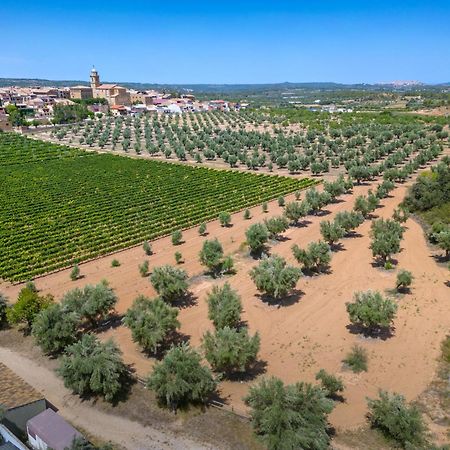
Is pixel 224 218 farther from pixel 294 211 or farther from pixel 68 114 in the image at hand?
pixel 68 114

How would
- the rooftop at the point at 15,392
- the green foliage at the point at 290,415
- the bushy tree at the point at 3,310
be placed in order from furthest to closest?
the bushy tree at the point at 3,310
the rooftop at the point at 15,392
the green foliage at the point at 290,415

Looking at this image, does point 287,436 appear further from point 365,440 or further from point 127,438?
point 127,438

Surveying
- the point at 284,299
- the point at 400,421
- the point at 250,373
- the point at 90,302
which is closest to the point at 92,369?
the point at 90,302

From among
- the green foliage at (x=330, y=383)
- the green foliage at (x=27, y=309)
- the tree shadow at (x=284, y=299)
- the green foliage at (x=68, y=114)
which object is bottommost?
the tree shadow at (x=284, y=299)

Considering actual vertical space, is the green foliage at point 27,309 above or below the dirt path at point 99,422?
above

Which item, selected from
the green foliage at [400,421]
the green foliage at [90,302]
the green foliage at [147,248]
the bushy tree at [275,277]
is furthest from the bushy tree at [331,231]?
the green foliage at [400,421]

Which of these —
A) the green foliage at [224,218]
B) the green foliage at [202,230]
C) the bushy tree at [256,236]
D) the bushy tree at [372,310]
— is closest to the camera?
the bushy tree at [372,310]

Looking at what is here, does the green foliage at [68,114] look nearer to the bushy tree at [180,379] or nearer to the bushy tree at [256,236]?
the bushy tree at [256,236]

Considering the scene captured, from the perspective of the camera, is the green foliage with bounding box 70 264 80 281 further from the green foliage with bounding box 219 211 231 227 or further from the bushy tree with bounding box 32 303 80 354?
the green foliage with bounding box 219 211 231 227
